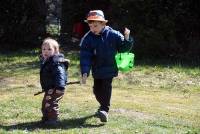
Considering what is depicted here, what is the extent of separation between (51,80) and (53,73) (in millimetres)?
107

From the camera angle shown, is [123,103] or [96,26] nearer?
[96,26]

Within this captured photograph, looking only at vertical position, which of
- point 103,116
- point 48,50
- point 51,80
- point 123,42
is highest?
point 123,42

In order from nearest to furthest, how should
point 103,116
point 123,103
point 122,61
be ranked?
1. point 103,116
2. point 122,61
3. point 123,103

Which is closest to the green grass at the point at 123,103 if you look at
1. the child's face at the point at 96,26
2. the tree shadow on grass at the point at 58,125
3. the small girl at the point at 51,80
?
the tree shadow on grass at the point at 58,125

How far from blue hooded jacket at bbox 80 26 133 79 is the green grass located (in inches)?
26.9

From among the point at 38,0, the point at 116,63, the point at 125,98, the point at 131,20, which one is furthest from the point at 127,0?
the point at 116,63

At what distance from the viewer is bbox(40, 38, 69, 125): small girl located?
7164mm

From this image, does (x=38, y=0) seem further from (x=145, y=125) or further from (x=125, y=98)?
(x=145, y=125)

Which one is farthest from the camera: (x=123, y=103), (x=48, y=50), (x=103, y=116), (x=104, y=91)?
(x=123, y=103)

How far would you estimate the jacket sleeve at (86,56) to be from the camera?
7270mm

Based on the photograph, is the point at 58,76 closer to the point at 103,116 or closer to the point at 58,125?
the point at 58,125

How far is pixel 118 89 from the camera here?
10.4 meters

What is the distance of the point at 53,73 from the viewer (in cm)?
716

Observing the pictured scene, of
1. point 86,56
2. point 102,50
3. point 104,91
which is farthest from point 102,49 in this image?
point 104,91
